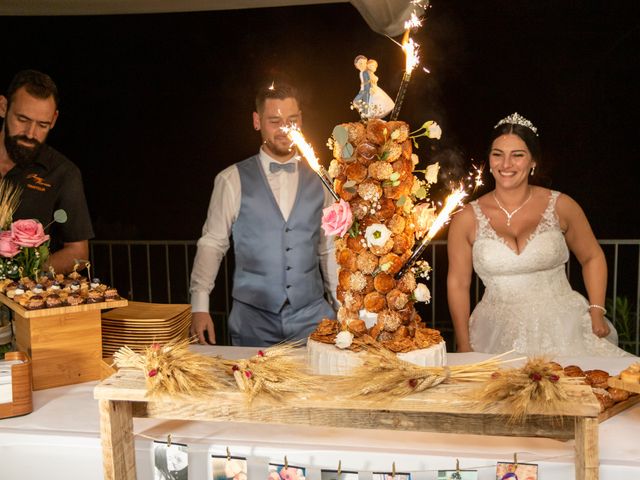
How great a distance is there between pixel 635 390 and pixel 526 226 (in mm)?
1674

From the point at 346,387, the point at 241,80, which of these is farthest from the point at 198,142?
the point at 346,387

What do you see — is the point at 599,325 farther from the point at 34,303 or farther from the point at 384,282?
the point at 34,303

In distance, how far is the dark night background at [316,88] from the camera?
5.55 metres

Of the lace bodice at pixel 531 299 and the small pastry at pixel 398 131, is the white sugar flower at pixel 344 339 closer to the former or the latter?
the small pastry at pixel 398 131

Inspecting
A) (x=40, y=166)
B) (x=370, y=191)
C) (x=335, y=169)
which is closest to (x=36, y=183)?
(x=40, y=166)

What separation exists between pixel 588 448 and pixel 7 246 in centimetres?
168

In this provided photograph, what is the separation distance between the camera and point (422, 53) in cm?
575

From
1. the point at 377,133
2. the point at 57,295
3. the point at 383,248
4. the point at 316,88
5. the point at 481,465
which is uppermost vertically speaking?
the point at 316,88

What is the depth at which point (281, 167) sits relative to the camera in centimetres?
306

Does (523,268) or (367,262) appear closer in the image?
(367,262)

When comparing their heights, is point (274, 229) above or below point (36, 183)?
below

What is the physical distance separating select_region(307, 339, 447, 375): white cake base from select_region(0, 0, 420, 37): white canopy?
8.82 feet

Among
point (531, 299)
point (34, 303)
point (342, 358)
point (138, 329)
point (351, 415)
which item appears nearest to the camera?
point (351, 415)

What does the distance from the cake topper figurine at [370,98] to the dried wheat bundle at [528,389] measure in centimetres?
69
